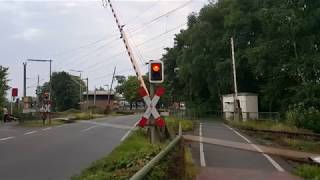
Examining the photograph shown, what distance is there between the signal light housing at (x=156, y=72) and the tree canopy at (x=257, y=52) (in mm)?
34106

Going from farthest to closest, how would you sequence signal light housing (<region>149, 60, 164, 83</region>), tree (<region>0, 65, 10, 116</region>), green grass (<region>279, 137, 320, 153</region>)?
1. tree (<region>0, 65, 10, 116</region>)
2. green grass (<region>279, 137, 320, 153</region>)
3. signal light housing (<region>149, 60, 164, 83</region>)

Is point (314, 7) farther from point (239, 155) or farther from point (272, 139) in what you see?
point (239, 155)

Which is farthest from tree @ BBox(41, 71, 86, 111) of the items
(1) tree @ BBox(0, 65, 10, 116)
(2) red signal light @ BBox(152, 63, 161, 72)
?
(2) red signal light @ BBox(152, 63, 161, 72)

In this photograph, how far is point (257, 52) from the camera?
184 feet

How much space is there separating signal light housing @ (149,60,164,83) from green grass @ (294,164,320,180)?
4756mm

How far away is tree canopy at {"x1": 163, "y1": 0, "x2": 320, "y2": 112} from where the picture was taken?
172 ft

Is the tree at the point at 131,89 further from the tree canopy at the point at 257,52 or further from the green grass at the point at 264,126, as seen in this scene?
the green grass at the point at 264,126

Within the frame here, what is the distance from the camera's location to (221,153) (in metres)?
24.5

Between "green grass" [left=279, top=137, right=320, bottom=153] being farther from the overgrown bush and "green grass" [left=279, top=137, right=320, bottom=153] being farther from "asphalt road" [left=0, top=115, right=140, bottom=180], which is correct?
the overgrown bush

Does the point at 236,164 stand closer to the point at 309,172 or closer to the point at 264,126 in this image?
the point at 309,172

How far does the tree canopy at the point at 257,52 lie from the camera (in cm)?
5242

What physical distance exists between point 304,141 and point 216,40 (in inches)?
1746

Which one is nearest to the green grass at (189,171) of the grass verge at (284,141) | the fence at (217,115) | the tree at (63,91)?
the grass verge at (284,141)

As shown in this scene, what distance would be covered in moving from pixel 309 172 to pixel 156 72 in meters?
5.09
